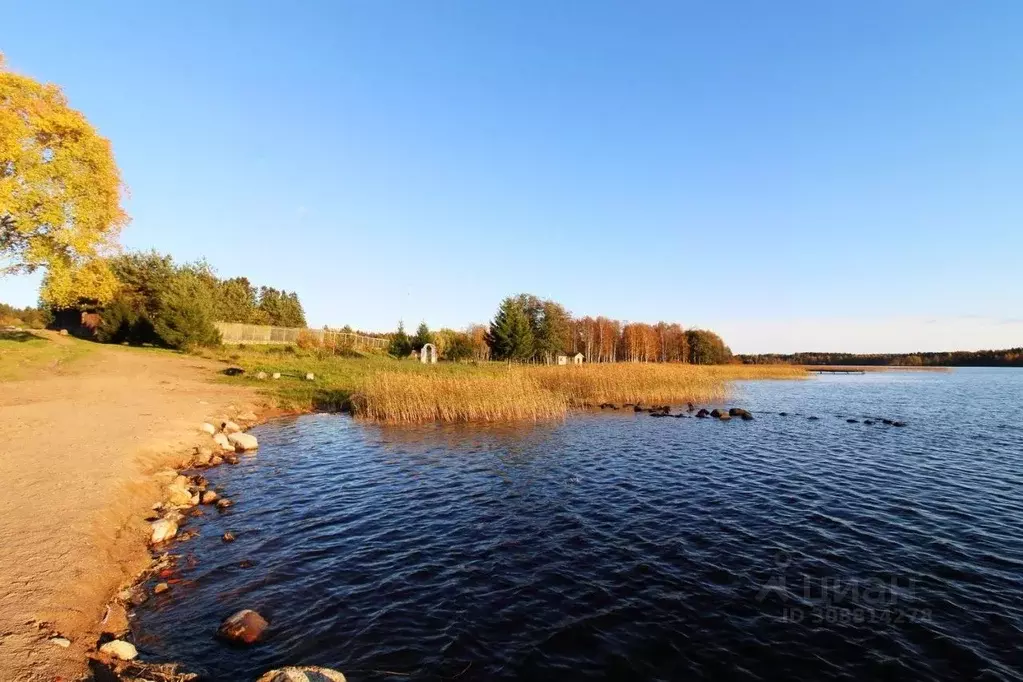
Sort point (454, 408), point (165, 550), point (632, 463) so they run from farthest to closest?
point (454, 408) → point (632, 463) → point (165, 550)

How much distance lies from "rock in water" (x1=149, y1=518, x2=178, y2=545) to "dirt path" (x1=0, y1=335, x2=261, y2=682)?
18cm

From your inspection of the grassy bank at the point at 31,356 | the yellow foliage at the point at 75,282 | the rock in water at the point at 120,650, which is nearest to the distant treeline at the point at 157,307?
the yellow foliage at the point at 75,282

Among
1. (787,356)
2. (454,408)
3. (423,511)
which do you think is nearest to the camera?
(423,511)

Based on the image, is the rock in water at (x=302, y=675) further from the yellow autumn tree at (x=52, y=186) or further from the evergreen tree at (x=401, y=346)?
the evergreen tree at (x=401, y=346)

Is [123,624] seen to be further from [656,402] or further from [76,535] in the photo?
[656,402]

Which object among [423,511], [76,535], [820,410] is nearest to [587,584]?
[423,511]

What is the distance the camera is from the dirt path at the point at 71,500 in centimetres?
562

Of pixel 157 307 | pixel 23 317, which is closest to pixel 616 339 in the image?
pixel 157 307

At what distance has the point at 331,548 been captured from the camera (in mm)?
9242

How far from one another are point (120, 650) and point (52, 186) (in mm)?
34095

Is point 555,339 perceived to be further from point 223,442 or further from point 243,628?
point 243,628

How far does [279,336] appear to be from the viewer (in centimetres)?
6153

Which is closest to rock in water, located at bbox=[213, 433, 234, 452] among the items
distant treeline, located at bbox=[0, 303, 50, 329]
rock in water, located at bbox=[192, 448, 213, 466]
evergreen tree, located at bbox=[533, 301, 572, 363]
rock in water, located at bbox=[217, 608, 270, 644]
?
rock in water, located at bbox=[192, 448, 213, 466]

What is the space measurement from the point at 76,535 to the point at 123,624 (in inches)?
102
